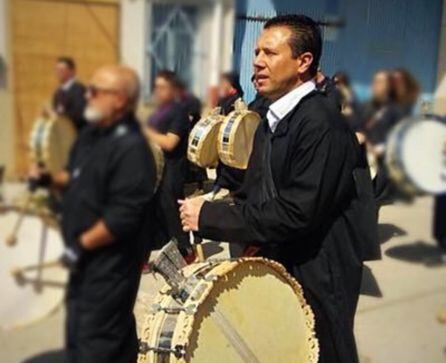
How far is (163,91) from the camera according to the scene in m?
1.15

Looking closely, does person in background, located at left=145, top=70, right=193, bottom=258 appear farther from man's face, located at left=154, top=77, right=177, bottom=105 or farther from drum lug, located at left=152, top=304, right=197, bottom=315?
drum lug, located at left=152, top=304, right=197, bottom=315

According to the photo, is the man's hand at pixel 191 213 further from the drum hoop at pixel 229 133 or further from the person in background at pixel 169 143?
the drum hoop at pixel 229 133

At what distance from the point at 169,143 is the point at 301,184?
1.80 feet

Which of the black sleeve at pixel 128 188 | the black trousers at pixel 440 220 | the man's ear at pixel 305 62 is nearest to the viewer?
the black sleeve at pixel 128 188

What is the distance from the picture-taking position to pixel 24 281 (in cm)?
108

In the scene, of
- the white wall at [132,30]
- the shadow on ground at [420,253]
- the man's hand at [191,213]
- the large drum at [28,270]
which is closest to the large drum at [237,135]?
the man's hand at [191,213]

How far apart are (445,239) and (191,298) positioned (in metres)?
0.66

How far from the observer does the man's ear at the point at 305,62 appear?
174cm

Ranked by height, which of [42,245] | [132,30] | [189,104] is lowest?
[42,245]

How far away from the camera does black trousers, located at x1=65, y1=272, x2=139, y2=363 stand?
113cm

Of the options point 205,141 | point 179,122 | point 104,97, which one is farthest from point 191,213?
point 104,97

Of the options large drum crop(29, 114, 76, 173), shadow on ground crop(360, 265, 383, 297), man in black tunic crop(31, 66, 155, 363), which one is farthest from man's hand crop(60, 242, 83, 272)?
shadow on ground crop(360, 265, 383, 297)

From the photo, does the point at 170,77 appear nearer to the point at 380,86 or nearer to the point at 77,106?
the point at 77,106

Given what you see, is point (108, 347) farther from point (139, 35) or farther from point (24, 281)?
point (139, 35)
